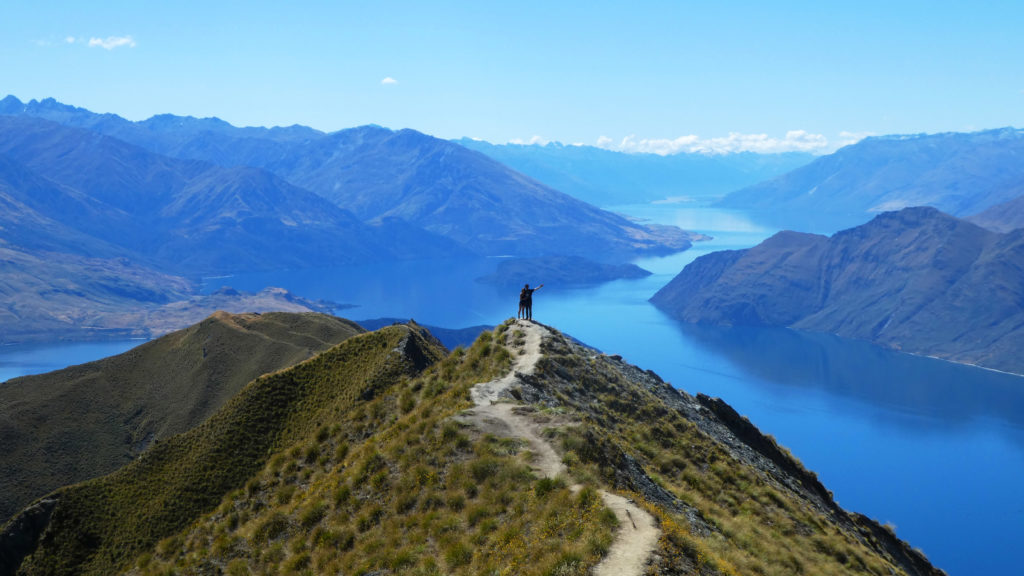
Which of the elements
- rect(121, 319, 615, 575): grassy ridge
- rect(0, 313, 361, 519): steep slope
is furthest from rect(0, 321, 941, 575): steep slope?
rect(0, 313, 361, 519): steep slope

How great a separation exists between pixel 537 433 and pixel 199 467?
90.2 ft

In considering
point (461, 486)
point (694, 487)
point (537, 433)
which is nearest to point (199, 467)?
point (461, 486)

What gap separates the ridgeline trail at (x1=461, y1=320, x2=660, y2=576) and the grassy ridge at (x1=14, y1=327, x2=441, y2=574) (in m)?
10.8

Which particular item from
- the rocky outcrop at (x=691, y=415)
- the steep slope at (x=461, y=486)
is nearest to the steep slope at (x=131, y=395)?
the steep slope at (x=461, y=486)

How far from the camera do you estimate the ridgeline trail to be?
1745 cm

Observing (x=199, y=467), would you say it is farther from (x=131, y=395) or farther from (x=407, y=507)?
(x=131, y=395)

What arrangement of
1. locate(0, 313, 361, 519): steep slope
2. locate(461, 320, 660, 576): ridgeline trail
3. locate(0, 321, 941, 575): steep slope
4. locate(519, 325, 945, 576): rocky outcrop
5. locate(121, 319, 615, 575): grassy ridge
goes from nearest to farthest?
locate(461, 320, 660, 576): ridgeline trail < locate(121, 319, 615, 575): grassy ridge < locate(0, 321, 941, 575): steep slope < locate(519, 325, 945, 576): rocky outcrop < locate(0, 313, 361, 519): steep slope

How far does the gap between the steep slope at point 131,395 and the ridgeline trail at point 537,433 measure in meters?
57.4

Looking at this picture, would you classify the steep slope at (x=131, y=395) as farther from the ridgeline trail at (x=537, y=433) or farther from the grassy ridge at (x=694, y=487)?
the grassy ridge at (x=694, y=487)

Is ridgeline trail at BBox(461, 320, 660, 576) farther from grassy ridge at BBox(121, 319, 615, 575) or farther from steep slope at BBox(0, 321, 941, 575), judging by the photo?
grassy ridge at BBox(121, 319, 615, 575)

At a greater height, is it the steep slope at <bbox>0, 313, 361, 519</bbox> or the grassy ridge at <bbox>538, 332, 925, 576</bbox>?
the grassy ridge at <bbox>538, 332, 925, 576</bbox>

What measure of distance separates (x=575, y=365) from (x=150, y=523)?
2651 cm

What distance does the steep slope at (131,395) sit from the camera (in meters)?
77.1

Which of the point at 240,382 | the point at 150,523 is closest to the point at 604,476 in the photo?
the point at 150,523
